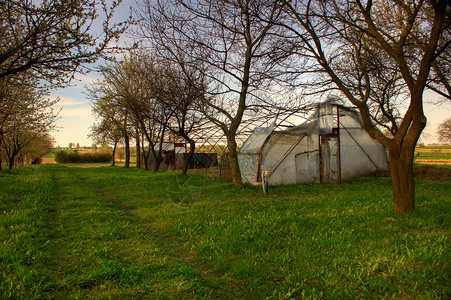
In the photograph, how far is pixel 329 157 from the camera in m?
16.2

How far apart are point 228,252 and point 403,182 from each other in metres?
4.66

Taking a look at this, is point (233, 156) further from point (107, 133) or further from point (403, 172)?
point (107, 133)

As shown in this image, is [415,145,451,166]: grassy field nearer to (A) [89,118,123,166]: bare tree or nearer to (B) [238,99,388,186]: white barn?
(B) [238,99,388,186]: white barn

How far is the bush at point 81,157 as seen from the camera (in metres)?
58.9

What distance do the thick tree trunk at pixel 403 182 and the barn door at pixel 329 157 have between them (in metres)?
8.94

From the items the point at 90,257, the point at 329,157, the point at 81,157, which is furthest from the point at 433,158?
the point at 81,157

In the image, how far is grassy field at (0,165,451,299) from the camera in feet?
11.6

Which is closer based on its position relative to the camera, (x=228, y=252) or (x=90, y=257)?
(x=90, y=257)

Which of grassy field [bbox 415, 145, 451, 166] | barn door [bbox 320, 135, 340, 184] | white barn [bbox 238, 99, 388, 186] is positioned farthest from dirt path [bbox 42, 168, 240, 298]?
grassy field [bbox 415, 145, 451, 166]

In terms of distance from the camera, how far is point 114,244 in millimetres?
5293

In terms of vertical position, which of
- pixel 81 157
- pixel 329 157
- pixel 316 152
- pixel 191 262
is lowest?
pixel 191 262

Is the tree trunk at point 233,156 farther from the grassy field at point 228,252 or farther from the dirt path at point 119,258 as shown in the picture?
the dirt path at point 119,258

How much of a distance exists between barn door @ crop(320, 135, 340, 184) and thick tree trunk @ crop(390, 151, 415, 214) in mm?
8936

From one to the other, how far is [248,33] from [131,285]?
394 inches
